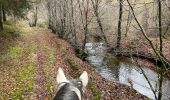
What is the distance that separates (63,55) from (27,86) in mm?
11872

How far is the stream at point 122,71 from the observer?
2138 centimetres

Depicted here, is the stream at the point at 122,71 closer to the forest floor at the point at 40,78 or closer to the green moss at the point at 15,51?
the forest floor at the point at 40,78

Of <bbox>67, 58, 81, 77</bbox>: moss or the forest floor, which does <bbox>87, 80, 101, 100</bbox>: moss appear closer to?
the forest floor

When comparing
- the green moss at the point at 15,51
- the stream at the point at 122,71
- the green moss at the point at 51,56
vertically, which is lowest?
the stream at the point at 122,71

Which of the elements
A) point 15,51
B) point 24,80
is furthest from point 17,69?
point 15,51

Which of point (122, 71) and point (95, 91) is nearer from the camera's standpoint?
point (95, 91)

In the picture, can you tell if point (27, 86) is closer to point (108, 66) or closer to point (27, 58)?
point (27, 58)

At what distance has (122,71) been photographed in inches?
1051

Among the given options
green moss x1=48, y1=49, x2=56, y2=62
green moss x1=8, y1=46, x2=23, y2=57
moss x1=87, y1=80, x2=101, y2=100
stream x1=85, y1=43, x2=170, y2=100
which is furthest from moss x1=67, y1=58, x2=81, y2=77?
green moss x1=8, y1=46, x2=23, y2=57

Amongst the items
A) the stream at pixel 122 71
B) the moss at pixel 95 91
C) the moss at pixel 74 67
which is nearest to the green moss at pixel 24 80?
the moss at pixel 74 67

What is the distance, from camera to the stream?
21.4 m

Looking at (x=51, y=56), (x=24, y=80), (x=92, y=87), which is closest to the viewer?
(x=92, y=87)

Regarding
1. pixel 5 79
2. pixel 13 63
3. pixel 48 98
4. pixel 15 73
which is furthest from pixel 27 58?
pixel 48 98

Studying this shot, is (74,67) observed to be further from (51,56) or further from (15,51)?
(15,51)
